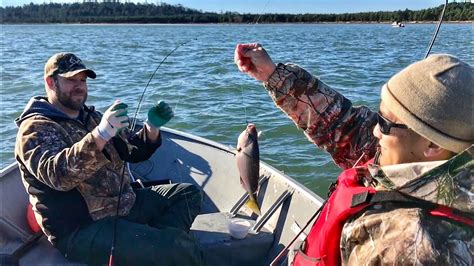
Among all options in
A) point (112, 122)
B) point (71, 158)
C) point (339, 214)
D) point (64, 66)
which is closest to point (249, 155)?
point (112, 122)

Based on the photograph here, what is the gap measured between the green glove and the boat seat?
1226 millimetres

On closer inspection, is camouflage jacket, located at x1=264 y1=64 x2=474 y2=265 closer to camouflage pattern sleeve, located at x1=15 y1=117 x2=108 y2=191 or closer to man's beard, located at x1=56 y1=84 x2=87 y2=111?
camouflage pattern sleeve, located at x1=15 y1=117 x2=108 y2=191

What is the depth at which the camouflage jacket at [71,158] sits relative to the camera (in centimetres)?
353

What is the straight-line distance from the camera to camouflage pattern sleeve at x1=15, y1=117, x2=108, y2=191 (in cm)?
351

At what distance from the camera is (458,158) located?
6.20ft

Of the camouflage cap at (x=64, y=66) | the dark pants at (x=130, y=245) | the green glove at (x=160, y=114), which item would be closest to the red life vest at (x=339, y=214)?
the dark pants at (x=130, y=245)

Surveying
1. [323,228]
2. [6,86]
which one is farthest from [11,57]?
[323,228]

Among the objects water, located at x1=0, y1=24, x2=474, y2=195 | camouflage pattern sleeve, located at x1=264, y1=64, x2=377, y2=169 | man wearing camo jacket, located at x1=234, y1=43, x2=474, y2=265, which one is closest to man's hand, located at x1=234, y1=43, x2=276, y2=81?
camouflage pattern sleeve, located at x1=264, y1=64, x2=377, y2=169

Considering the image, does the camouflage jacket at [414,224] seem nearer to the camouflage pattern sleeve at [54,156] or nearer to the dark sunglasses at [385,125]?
the dark sunglasses at [385,125]

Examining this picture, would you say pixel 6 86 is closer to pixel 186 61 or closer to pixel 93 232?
pixel 186 61

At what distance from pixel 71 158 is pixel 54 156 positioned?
0.61 ft

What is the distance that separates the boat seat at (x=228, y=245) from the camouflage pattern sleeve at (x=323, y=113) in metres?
1.49

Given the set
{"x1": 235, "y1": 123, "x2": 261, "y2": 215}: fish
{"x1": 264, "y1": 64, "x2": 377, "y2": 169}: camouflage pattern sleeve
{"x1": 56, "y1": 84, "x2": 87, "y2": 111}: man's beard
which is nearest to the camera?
{"x1": 264, "y1": 64, "x2": 377, "y2": 169}: camouflage pattern sleeve

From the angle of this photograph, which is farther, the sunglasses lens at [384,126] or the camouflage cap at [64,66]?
the camouflage cap at [64,66]
